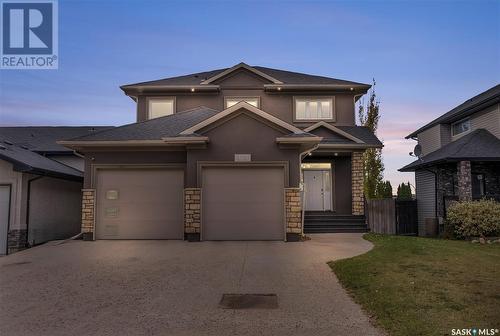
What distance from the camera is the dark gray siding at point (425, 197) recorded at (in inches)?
679

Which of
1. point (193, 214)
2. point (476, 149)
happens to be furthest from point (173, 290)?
point (476, 149)

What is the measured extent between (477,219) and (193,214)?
32.2 feet

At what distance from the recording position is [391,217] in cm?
1491

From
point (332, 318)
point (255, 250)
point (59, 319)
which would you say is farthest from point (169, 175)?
point (332, 318)

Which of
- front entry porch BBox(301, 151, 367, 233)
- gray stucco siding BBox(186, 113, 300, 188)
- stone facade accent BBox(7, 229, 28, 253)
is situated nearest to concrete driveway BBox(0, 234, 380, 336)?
stone facade accent BBox(7, 229, 28, 253)

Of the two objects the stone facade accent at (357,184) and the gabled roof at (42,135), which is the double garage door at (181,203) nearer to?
the stone facade accent at (357,184)

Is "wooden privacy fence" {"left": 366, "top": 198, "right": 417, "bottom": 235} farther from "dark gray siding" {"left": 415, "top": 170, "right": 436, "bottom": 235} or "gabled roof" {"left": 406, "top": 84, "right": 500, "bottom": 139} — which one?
"gabled roof" {"left": 406, "top": 84, "right": 500, "bottom": 139}

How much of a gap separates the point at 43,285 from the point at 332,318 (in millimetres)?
5321

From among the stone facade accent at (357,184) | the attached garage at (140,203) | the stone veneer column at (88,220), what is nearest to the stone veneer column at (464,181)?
the stone facade accent at (357,184)

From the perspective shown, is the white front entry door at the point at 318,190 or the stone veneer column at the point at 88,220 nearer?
the stone veneer column at the point at 88,220

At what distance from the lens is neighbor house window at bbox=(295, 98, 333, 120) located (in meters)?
18.3

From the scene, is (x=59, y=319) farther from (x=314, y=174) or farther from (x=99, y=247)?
(x=314, y=174)

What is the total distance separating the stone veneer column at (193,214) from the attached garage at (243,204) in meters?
0.17

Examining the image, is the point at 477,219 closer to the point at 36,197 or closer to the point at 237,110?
the point at 237,110
